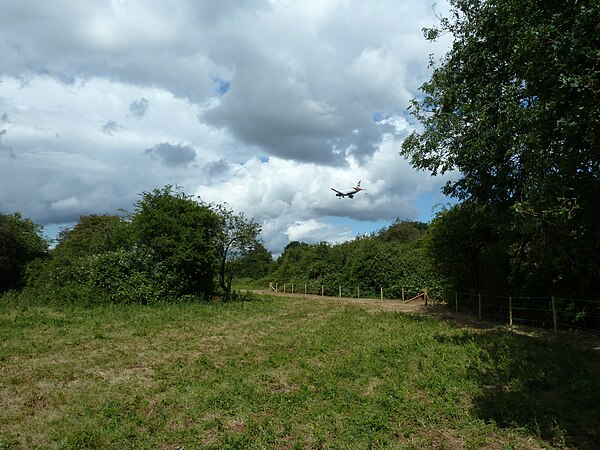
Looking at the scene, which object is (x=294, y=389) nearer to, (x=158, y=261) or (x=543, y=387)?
(x=543, y=387)

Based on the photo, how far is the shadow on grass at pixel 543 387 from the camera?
5508 mm

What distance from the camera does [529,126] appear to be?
8000 mm

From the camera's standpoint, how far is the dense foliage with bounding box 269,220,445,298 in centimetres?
2938

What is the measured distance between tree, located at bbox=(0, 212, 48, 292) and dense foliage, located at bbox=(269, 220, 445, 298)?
69.5 feet

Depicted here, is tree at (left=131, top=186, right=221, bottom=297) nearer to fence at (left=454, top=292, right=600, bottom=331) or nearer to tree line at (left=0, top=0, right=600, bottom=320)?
tree line at (left=0, top=0, right=600, bottom=320)

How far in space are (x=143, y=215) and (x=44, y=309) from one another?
5898 millimetres

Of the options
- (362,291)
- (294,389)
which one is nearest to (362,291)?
(362,291)

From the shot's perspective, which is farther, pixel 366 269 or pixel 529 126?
pixel 366 269

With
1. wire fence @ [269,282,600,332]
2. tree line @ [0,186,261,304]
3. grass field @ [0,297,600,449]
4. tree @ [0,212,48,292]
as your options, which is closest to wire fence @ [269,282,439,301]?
wire fence @ [269,282,600,332]

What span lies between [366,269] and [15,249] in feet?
78.1

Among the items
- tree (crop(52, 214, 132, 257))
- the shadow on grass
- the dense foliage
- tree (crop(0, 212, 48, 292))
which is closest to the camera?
the shadow on grass

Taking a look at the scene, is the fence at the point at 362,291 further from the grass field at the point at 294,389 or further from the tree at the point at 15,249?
the tree at the point at 15,249

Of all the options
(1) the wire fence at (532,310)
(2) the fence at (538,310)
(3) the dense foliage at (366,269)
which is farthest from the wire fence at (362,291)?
(2) the fence at (538,310)

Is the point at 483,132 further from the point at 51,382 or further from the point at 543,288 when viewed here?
the point at 51,382
